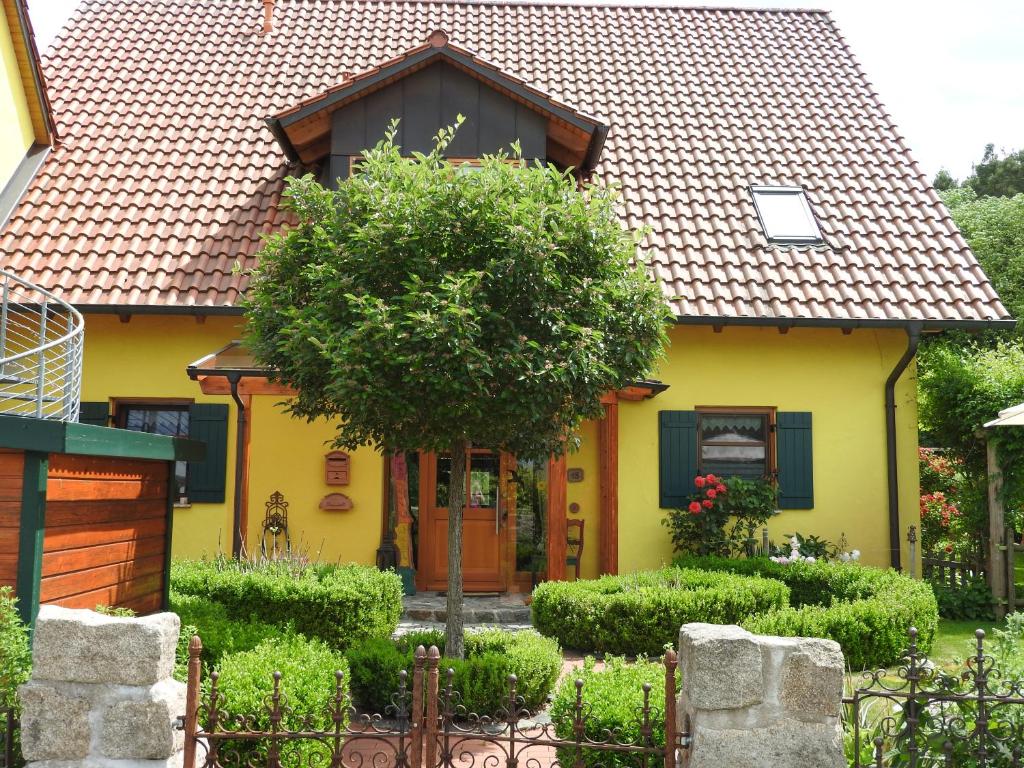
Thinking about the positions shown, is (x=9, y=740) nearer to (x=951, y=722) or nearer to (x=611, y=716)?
(x=611, y=716)

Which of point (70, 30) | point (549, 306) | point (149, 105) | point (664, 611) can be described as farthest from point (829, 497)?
point (70, 30)

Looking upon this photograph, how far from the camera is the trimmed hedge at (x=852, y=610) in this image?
7.28 metres

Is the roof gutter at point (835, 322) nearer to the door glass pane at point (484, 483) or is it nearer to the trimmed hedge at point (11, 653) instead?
the door glass pane at point (484, 483)

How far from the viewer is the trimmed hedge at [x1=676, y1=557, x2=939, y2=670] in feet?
23.9

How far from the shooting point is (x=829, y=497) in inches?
428

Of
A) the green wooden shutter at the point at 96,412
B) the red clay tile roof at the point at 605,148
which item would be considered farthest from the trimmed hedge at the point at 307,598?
the red clay tile roof at the point at 605,148

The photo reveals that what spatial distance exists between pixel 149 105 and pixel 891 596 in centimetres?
1162

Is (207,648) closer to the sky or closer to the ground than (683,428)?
closer to the ground

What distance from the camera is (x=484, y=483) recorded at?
11555 mm

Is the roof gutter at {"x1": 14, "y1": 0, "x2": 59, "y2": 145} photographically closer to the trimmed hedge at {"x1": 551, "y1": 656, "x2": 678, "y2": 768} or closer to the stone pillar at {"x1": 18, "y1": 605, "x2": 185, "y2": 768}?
the stone pillar at {"x1": 18, "y1": 605, "x2": 185, "y2": 768}

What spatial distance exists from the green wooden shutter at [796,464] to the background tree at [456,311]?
4472 millimetres

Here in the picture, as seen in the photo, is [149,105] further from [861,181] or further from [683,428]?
[861,181]

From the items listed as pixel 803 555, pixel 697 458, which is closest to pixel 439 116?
pixel 697 458

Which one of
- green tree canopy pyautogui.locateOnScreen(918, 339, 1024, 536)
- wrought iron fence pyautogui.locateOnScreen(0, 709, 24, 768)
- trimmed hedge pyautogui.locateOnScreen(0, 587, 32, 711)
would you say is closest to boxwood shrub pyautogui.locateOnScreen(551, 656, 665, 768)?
wrought iron fence pyautogui.locateOnScreen(0, 709, 24, 768)
